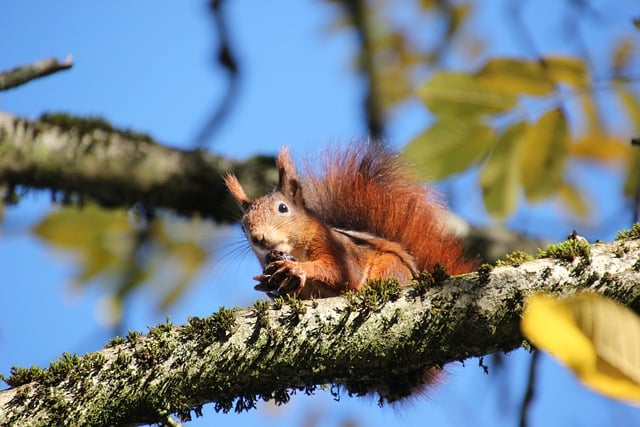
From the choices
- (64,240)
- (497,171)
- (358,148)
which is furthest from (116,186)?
(497,171)

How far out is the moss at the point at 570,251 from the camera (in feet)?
6.82

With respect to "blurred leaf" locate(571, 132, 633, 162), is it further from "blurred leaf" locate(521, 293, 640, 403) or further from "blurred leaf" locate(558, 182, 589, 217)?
"blurred leaf" locate(521, 293, 640, 403)

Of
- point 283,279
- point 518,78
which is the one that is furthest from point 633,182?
point 283,279

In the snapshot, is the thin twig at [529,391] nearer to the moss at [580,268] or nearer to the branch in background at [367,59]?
the moss at [580,268]

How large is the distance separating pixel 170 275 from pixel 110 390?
2.56 meters

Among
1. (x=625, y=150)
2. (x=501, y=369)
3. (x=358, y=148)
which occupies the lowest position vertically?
(x=501, y=369)

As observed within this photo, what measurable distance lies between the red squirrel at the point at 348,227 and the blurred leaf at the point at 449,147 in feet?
1.61

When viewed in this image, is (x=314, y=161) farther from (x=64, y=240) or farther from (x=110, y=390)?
(x=110, y=390)

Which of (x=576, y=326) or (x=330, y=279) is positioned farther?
(x=330, y=279)

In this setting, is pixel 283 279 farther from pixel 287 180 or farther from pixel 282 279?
pixel 287 180

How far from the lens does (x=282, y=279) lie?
9.14ft

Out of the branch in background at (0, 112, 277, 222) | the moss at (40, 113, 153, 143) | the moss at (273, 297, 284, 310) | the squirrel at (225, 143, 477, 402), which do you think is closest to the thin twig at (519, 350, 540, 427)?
the squirrel at (225, 143, 477, 402)

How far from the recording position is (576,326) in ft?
3.67

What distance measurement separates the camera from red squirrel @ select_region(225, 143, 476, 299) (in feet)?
9.50
